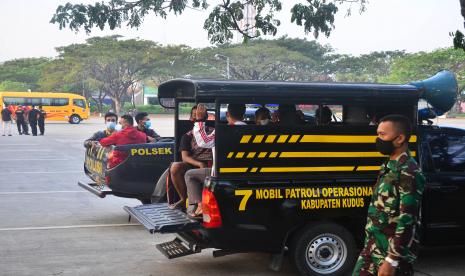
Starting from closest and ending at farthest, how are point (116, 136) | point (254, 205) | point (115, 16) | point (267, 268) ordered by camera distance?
point (254, 205), point (267, 268), point (116, 136), point (115, 16)

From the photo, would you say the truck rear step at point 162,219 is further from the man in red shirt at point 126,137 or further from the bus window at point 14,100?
the bus window at point 14,100

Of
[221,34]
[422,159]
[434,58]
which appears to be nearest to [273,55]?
[434,58]

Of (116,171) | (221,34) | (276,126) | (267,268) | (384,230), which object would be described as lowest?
(267,268)

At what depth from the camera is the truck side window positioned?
6469 millimetres

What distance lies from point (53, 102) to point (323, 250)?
4730 centimetres

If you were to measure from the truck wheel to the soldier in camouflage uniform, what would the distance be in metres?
2.05

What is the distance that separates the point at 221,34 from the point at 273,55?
185 feet

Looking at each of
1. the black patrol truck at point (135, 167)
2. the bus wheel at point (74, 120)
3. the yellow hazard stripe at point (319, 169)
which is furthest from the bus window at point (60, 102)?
the yellow hazard stripe at point (319, 169)

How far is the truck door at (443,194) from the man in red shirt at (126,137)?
4483mm

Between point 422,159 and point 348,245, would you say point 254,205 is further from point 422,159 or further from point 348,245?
point 422,159

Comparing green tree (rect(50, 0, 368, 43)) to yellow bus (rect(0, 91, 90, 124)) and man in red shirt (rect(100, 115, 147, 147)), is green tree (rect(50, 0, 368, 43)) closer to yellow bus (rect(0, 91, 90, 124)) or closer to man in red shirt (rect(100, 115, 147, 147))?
man in red shirt (rect(100, 115, 147, 147))

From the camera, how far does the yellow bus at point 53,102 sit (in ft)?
165

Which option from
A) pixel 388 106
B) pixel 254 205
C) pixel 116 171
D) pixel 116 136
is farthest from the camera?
pixel 116 136

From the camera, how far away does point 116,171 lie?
859 centimetres
